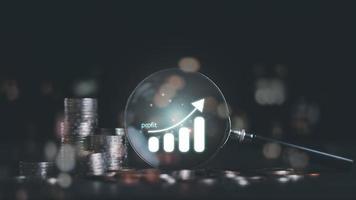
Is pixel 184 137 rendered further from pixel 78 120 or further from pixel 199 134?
pixel 78 120

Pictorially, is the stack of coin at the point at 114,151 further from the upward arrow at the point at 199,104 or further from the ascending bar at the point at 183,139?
the upward arrow at the point at 199,104

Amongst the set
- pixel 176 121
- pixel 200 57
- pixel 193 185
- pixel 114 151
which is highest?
pixel 200 57

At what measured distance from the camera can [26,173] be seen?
2.95 metres

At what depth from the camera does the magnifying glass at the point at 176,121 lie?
3.20m

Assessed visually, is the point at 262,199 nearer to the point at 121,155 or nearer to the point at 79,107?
the point at 121,155

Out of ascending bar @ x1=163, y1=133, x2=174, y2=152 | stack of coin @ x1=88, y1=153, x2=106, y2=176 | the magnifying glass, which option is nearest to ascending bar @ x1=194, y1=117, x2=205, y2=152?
the magnifying glass

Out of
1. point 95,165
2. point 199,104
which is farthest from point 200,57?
point 95,165

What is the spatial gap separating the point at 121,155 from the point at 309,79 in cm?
165

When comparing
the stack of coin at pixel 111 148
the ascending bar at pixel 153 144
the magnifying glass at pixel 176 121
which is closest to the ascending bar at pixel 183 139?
the magnifying glass at pixel 176 121

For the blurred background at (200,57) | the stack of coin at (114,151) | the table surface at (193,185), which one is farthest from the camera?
the blurred background at (200,57)

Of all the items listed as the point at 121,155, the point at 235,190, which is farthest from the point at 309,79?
the point at 235,190

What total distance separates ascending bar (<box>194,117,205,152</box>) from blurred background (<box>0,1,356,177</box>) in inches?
24.7

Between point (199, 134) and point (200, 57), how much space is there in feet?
2.76

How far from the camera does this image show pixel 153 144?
3234mm
